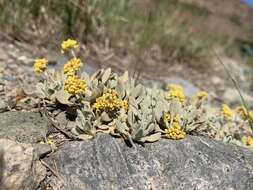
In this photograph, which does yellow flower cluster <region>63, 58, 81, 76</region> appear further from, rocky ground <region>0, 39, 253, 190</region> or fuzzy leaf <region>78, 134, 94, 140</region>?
fuzzy leaf <region>78, 134, 94, 140</region>

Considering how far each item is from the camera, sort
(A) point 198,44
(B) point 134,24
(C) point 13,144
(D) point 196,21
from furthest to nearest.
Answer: (D) point 196,21
(A) point 198,44
(B) point 134,24
(C) point 13,144

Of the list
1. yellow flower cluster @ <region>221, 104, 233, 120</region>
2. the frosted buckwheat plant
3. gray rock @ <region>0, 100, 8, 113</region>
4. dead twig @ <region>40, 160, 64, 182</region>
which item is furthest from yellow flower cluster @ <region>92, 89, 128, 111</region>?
yellow flower cluster @ <region>221, 104, 233, 120</region>

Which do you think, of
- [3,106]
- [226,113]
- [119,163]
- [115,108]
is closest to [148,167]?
[119,163]

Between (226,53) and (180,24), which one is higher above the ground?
(226,53)

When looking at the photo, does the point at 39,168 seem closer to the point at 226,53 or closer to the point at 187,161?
the point at 187,161

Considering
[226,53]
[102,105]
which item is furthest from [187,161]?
[226,53]

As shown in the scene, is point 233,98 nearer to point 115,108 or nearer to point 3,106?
point 115,108

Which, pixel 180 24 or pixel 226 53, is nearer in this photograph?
pixel 180 24
